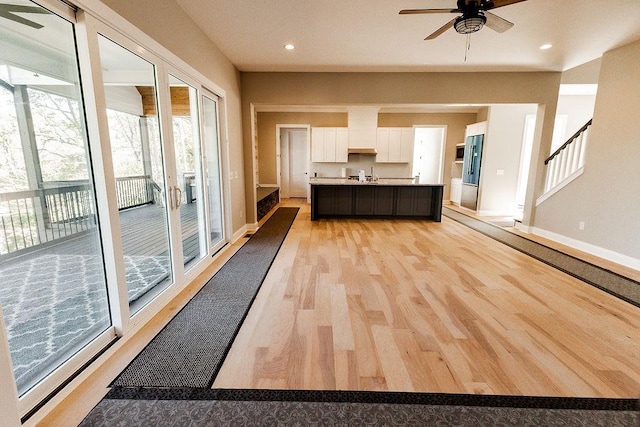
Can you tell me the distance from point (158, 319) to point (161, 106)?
1.85 meters

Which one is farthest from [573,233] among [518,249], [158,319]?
[158,319]

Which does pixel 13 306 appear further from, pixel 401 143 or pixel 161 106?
pixel 401 143

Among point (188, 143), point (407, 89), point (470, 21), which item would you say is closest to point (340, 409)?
point (470, 21)

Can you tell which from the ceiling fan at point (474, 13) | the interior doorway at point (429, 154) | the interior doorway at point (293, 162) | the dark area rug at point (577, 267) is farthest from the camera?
the interior doorway at point (293, 162)

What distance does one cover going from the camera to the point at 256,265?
11.1 feet

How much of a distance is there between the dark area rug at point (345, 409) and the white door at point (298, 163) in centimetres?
798

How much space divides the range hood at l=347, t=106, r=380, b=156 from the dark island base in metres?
2.19

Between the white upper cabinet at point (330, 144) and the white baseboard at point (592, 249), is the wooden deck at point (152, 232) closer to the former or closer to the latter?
the white upper cabinet at point (330, 144)

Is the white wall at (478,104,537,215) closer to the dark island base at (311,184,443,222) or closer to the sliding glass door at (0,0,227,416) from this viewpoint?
the dark island base at (311,184,443,222)

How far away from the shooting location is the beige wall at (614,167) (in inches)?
138

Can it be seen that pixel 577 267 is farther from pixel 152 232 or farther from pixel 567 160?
pixel 152 232

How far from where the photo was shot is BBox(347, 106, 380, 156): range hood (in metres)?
7.57

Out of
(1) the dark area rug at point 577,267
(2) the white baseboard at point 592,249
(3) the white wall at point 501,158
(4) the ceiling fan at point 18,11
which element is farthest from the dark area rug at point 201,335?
(3) the white wall at point 501,158

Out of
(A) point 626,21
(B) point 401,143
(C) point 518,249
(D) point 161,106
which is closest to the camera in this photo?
(D) point 161,106
